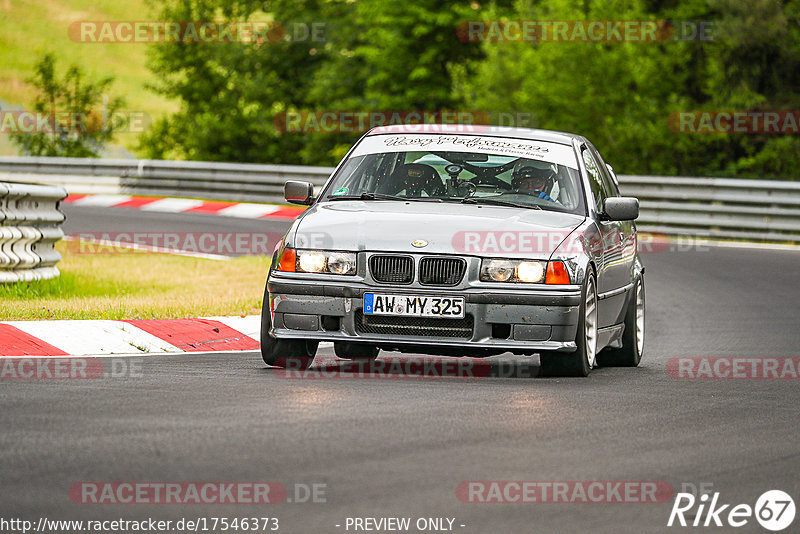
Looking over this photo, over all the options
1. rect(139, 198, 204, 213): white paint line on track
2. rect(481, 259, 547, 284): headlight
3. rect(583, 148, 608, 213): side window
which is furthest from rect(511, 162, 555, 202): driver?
rect(139, 198, 204, 213): white paint line on track

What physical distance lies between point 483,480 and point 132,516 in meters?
1.45

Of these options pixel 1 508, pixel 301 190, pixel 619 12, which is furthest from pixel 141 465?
pixel 619 12

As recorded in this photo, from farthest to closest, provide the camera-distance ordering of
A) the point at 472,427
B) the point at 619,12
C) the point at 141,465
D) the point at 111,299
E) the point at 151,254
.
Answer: the point at 619,12 < the point at 151,254 < the point at 111,299 < the point at 472,427 < the point at 141,465

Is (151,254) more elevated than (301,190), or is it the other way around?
(301,190)

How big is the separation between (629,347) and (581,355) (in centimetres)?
168

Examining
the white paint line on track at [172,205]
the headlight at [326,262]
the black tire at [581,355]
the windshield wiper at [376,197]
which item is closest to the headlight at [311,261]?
the headlight at [326,262]

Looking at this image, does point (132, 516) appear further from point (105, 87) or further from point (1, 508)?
point (105, 87)

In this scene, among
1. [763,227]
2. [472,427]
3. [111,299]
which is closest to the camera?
[472,427]

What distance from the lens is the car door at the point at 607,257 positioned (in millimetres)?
10078

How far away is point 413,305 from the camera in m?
9.12

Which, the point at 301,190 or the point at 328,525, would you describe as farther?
the point at 301,190

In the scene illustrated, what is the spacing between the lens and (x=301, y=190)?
34.7ft

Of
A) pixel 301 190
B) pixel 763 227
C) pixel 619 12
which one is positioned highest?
pixel 619 12

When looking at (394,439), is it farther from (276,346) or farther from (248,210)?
(248,210)
